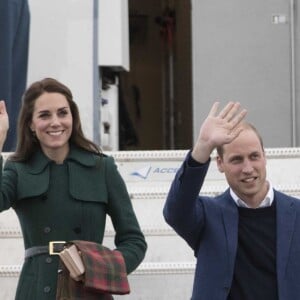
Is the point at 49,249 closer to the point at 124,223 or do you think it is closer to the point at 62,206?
the point at 62,206

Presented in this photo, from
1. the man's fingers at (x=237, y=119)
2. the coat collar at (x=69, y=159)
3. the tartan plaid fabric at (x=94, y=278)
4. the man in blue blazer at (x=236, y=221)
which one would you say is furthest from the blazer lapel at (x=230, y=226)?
the coat collar at (x=69, y=159)

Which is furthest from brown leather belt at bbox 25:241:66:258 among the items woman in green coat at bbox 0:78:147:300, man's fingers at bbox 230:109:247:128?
man's fingers at bbox 230:109:247:128

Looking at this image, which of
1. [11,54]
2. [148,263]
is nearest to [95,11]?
[11,54]

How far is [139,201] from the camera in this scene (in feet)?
15.0

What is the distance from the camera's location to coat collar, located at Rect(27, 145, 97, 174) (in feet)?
9.86

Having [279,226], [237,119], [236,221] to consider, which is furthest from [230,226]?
[237,119]

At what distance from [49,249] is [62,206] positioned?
0.14 m

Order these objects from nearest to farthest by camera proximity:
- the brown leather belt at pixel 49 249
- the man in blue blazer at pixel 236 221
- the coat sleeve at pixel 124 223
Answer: the man in blue blazer at pixel 236 221
the brown leather belt at pixel 49 249
the coat sleeve at pixel 124 223

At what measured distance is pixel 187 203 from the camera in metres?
2.73

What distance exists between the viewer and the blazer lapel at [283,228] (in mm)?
2703

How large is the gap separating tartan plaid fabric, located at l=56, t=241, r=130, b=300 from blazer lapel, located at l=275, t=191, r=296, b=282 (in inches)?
19.6

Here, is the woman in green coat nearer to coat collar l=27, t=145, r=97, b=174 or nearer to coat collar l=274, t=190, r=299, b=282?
coat collar l=27, t=145, r=97, b=174

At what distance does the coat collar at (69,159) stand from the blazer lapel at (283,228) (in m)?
0.62

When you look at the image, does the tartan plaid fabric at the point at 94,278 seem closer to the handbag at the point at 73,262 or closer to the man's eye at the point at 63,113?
the handbag at the point at 73,262
